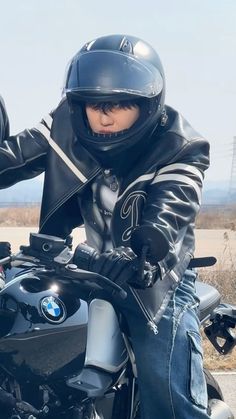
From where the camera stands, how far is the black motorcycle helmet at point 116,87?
2408mm

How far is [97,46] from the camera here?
8.23ft

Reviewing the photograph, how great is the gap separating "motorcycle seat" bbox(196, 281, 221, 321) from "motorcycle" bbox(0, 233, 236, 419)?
652mm

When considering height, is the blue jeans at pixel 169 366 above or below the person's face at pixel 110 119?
below

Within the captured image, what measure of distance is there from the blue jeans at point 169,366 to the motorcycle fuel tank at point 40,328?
8.6 inches

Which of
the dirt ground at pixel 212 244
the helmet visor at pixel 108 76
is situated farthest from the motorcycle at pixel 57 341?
the dirt ground at pixel 212 244

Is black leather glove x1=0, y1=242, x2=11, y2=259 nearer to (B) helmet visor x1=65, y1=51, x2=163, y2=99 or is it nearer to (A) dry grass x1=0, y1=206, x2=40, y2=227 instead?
(B) helmet visor x1=65, y1=51, x2=163, y2=99

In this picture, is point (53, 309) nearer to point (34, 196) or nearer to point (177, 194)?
point (177, 194)

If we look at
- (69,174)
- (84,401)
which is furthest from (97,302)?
(69,174)

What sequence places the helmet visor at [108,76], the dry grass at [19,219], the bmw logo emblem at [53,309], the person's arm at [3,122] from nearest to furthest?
the bmw logo emblem at [53,309], the helmet visor at [108,76], the person's arm at [3,122], the dry grass at [19,219]

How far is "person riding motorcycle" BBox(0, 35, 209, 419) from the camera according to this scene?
2.45 m

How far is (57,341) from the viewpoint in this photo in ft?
7.61

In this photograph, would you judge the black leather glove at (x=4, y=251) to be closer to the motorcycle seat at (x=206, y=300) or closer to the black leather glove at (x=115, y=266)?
the black leather glove at (x=115, y=266)

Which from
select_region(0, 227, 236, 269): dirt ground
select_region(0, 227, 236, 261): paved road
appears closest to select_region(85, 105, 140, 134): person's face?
select_region(0, 227, 236, 269): dirt ground

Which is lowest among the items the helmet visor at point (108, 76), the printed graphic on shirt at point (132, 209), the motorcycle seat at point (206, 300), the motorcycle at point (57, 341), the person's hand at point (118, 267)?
the motorcycle seat at point (206, 300)
